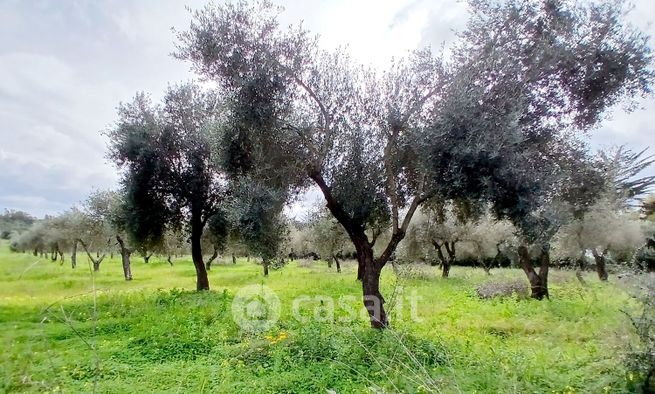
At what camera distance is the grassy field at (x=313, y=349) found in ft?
20.0

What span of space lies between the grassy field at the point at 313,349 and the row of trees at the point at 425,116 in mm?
2140

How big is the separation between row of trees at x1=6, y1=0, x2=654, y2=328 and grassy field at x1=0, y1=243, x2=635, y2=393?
2.14m

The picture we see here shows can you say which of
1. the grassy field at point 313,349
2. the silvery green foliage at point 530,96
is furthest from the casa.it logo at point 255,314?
the silvery green foliage at point 530,96

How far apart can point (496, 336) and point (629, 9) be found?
878 centimetres

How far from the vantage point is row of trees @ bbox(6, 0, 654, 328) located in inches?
347

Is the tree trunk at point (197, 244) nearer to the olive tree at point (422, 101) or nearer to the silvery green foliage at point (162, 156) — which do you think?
the silvery green foliage at point (162, 156)

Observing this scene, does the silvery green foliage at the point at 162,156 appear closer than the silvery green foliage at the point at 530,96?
No

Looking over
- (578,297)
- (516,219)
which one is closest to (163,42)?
(516,219)

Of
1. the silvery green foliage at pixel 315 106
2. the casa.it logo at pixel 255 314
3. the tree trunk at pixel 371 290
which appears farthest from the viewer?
the casa.it logo at pixel 255 314

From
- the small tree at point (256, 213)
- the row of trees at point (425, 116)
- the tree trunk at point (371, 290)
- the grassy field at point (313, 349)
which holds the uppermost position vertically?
the row of trees at point (425, 116)

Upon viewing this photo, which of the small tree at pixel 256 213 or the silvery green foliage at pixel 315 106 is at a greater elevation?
the silvery green foliage at pixel 315 106

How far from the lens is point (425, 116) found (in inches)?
382

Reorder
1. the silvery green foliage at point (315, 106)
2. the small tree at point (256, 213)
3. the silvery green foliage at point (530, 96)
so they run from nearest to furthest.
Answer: the silvery green foliage at point (530, 96) < the small tree at point (256, 213) < the silvery green foliage at point (315, 106)

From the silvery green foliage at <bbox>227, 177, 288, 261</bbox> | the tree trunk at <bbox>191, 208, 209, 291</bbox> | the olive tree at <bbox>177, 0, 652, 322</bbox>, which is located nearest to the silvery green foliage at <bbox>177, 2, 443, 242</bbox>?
the olive tree at <bbox>177, 0, 652, 322</bbox>
